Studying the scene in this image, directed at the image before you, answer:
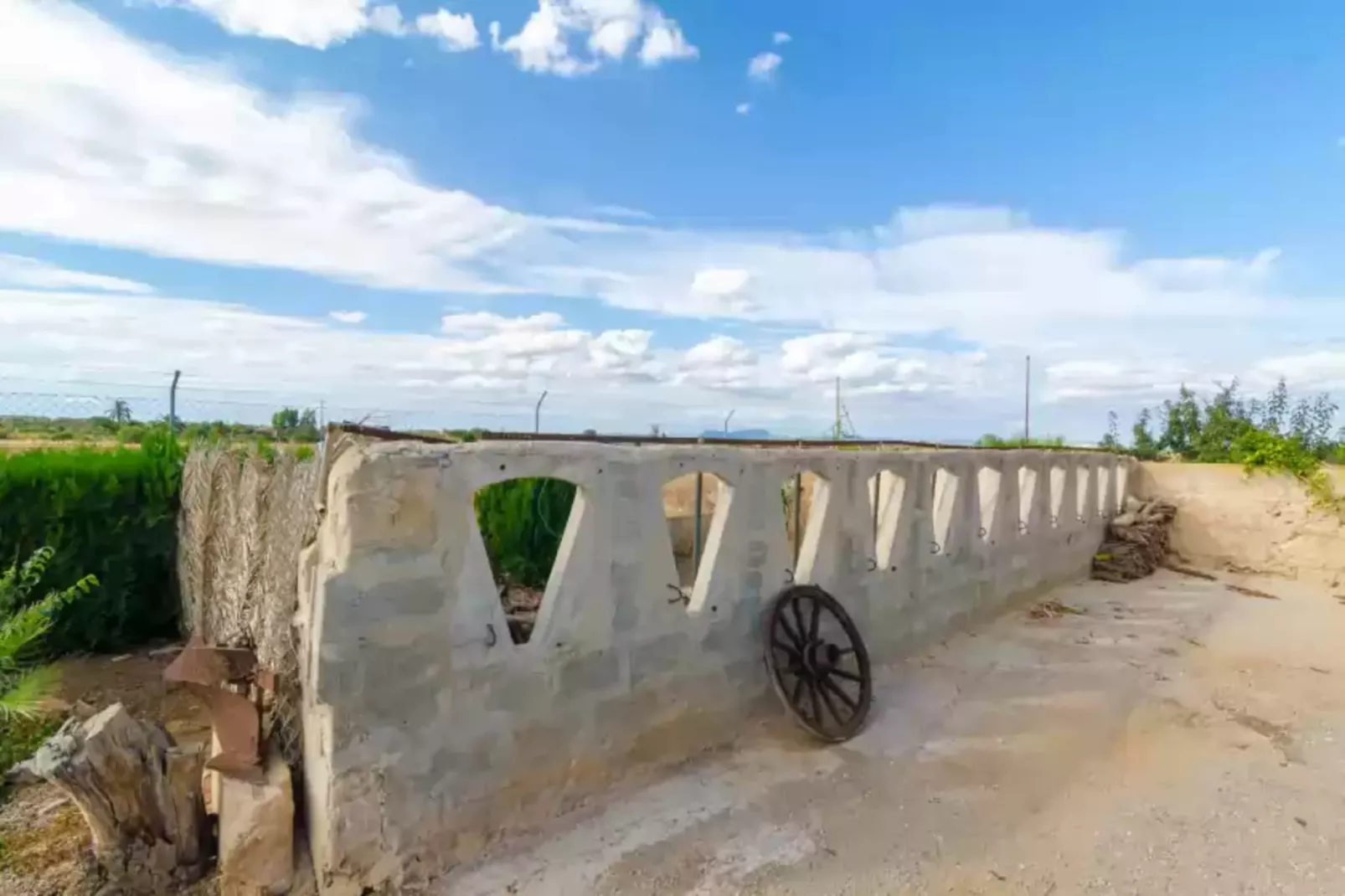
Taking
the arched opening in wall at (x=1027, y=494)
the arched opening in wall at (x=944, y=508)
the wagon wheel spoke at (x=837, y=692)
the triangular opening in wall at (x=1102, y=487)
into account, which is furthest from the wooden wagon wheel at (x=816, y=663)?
the triangular opening in wall at (x=1102, y=487)

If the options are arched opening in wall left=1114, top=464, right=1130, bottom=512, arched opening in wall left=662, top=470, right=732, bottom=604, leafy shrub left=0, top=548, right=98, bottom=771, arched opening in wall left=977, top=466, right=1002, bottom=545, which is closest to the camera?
leafy shrub left=0, top=548, right=98, bottom=771

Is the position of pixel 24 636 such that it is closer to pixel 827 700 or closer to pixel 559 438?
pixel 559 438

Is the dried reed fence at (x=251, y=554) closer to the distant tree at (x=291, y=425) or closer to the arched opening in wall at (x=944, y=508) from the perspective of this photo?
the distant tree at (x=291, y=425)

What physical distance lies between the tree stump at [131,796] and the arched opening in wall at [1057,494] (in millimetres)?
9656

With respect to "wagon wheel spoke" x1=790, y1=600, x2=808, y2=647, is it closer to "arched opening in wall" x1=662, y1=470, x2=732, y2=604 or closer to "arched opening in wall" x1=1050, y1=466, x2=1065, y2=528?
"arched opening in wall" x1=662, y1=470, x2=732, y2=604

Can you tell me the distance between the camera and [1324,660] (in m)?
7.68

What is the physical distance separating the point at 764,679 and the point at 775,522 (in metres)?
1.05

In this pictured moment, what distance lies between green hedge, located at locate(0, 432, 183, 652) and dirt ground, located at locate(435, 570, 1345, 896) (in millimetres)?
5254

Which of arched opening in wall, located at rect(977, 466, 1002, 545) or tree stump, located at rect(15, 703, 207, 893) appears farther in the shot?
arched opening in wall, located at rect(977, 466, 1002, 545)

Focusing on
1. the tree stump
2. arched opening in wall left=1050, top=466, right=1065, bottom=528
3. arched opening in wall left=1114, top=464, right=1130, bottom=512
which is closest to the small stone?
the tree stump

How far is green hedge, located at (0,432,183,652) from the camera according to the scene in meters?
6.76

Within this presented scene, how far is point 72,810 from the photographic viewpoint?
4.30m

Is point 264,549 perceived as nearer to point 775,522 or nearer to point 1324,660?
point 775,522

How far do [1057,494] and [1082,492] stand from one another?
1267mm
